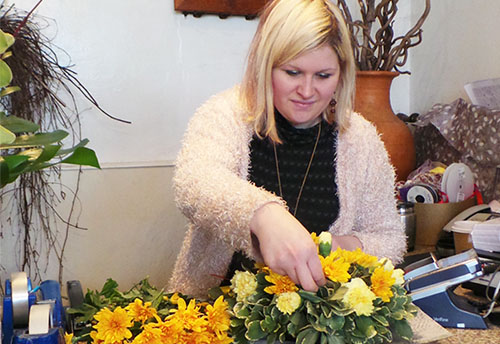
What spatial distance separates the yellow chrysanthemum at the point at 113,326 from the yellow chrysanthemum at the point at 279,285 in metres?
0.19

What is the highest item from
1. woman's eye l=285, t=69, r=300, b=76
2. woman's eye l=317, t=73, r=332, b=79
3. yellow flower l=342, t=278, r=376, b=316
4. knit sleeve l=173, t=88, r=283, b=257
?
woman's eye l=285, t=69, r=300, b=76

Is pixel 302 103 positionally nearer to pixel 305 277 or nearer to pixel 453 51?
pixel 305 277

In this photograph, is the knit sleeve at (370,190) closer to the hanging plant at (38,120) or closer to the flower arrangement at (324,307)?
the flower arrangement at (324,307)

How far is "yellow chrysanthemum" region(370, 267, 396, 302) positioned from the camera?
0.79 m

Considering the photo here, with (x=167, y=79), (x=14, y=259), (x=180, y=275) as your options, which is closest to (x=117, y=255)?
(x=14, y=259)

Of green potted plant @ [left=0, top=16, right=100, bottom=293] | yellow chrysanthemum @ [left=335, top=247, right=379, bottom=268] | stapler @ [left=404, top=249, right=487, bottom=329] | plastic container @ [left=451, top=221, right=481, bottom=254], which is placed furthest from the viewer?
green potted plant @ [left=0, top=16, right=100, bottom=293]

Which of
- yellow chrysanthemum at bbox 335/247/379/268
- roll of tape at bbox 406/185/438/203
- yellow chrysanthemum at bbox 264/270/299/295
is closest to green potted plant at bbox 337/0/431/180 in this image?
roll of tape at bbox 406/185/438/203

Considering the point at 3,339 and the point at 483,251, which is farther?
the point at 483,251

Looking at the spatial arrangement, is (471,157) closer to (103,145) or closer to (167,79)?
(167,79)

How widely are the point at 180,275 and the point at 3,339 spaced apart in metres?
0.60

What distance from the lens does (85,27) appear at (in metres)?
1.82

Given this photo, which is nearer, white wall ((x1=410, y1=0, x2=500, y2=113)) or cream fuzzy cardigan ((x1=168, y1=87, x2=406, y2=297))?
cream fuzzy cardigan ((x1=168, y1=87, x2=406, y2=297))

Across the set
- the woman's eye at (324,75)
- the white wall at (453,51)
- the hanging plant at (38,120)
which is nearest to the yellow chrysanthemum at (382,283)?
the woman's eye at (324,75)

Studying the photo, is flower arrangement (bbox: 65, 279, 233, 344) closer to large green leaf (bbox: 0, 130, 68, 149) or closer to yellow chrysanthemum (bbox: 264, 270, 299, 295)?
yellow chrysanthemum (bbox: 264, 270, 299, 295)
